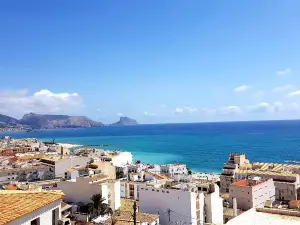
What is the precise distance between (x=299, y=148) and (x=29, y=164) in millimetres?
104290

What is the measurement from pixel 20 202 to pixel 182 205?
22.7m

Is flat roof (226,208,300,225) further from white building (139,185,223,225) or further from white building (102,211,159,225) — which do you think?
white building (139,185,223,225)

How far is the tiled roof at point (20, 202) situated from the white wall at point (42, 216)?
14cm

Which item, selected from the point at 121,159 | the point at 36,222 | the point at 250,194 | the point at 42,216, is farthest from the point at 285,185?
the point at 36,222

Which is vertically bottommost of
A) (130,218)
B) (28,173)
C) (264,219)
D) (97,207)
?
(28,173)

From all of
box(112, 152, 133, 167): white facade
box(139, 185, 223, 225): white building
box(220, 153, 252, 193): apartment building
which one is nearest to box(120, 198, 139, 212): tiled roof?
box(139, 185, 223, 225): white building

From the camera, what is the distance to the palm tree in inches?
1207

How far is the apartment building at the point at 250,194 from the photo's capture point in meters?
44.2

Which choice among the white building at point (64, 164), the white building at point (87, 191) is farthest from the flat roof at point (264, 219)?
the white building at point (64, 164)

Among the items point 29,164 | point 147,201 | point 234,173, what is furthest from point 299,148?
point 147,201

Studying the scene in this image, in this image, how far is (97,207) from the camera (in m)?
31.5

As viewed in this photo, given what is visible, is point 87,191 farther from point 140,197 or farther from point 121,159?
point 121,159

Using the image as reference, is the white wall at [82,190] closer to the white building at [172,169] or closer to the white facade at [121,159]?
the white building at [172,169]

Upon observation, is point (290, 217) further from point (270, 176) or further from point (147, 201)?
point (270, 176)
